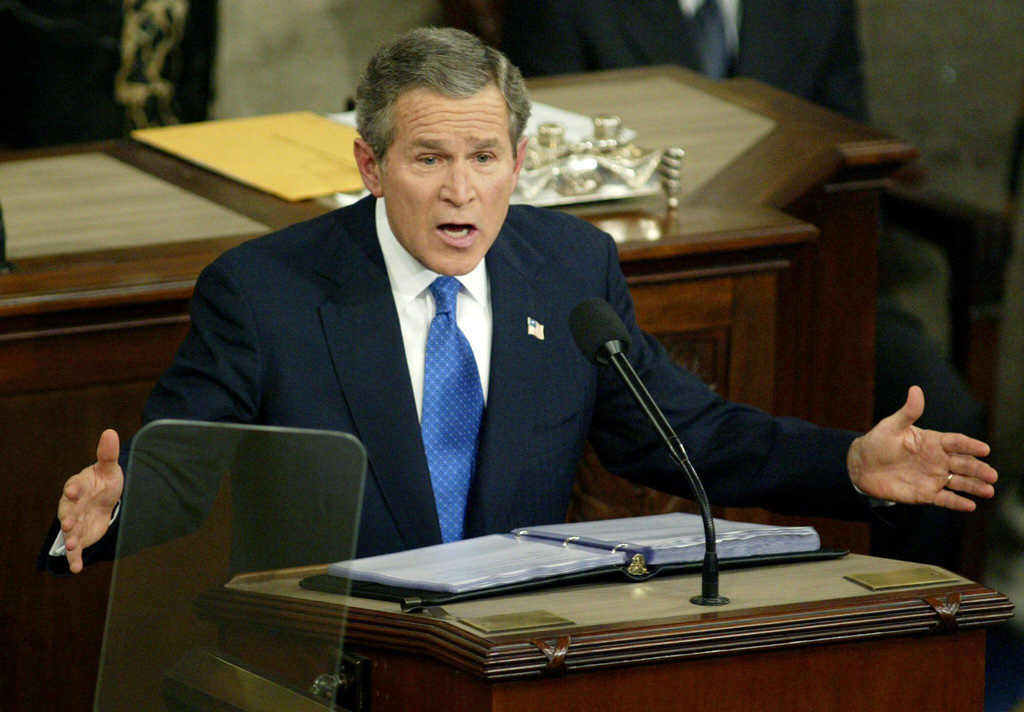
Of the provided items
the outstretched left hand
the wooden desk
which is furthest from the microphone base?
the wooden desk

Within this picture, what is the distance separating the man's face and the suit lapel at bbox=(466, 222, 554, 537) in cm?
14

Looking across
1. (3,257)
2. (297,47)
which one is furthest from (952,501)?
(297,47)

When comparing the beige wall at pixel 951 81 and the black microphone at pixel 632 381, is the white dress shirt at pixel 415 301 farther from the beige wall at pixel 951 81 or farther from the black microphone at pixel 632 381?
the beige wall at pixel 951 81

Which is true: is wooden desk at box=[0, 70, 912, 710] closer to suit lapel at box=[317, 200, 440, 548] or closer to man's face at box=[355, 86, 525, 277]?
suit lapel at box=[317, 200, 440, 548]

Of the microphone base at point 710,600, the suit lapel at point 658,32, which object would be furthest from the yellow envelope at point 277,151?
the microphone base at point 710,600

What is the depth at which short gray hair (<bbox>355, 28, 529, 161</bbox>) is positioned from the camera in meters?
2.06

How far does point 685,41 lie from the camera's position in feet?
14.0

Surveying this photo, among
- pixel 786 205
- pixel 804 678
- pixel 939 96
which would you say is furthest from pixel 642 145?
pixel 939 96

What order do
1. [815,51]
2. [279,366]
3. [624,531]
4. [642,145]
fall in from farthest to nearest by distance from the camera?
[815,51] < [642,145] < [279,366] < [624,531]

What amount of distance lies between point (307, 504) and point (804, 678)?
2.00ft

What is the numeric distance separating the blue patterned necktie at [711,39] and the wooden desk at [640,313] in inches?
25.6

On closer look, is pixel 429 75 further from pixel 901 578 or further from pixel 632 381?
pixel 901 578

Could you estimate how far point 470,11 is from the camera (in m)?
4.61

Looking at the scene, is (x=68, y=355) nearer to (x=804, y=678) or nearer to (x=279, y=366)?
(x=279, y=366)
